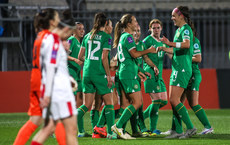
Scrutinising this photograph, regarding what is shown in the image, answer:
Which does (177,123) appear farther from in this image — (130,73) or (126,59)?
(126,59)

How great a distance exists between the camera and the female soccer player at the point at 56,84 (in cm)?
491

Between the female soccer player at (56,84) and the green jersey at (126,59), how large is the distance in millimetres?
3311

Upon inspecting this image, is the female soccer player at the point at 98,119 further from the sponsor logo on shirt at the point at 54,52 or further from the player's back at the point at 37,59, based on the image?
the sponsor logo on shirt at the point at 54,52

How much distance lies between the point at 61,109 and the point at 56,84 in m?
0.25

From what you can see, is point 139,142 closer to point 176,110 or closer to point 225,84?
point 176,110

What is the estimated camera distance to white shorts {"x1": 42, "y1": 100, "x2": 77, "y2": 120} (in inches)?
196

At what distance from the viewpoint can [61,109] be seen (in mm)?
4984

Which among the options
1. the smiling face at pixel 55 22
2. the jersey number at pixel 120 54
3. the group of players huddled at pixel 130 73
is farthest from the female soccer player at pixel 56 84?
the jersey number at pixel 120 54

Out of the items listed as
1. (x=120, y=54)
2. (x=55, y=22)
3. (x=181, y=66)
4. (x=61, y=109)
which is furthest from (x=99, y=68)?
(x=61, y=109)

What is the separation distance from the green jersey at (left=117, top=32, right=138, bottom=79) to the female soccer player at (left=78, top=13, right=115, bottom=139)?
226 millimetres

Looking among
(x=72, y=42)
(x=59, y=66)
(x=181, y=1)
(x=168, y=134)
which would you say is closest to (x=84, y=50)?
(x=72, y=42)

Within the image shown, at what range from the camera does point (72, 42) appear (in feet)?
30.8

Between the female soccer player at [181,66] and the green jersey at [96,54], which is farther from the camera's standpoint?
the green jersey at [96,54]

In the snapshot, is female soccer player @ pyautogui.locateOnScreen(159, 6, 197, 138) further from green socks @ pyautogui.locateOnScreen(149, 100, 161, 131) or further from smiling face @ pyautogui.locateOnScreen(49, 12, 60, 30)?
smiling face @ pyautogui.locateOnScreen(49, 12, 60, 30)
